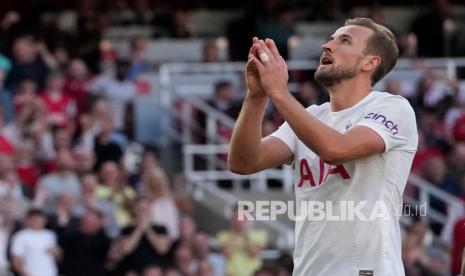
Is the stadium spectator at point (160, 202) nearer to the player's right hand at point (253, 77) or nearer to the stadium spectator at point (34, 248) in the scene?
the stadium spectator at point (34, 248)

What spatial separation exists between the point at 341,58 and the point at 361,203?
638 millimetres

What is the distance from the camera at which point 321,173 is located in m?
5.90

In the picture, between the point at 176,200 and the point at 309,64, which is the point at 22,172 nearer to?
the point at 176,200

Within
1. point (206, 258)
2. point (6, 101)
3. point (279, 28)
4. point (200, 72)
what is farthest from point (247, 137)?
point (279, 28)

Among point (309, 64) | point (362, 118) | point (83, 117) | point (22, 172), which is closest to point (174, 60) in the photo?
point (309, 64)

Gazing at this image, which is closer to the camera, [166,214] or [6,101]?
[166,214]

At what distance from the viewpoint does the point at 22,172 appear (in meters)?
13.7

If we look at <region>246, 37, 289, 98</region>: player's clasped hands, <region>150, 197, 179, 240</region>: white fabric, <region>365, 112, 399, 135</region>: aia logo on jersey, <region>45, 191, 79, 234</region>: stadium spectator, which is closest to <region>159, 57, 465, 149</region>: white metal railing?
<region>150, 197, 179, 240</region>: white fabric

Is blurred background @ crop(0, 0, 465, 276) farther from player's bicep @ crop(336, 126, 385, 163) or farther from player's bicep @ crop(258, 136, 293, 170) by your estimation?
player's bicep @ crop(336, 126, 385, 163)

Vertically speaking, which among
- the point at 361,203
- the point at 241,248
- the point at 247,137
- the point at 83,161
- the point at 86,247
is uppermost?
the point at 247,137

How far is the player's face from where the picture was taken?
5859 millimetres

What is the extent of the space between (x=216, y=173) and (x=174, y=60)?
241 cm

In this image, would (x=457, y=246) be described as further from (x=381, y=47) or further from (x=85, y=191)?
(x=381, y=47)

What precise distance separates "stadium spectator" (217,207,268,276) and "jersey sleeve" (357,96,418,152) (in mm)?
7353
